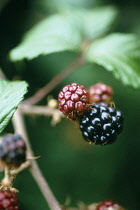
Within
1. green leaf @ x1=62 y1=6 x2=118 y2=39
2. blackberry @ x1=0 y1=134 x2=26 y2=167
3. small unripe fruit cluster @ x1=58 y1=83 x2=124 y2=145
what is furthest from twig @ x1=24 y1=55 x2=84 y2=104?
blackberry @ x1=0 y1=134 x2=26 y2=167

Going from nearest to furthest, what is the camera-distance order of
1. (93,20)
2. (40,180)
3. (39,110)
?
(40,180)
(39,110)
(93,20)

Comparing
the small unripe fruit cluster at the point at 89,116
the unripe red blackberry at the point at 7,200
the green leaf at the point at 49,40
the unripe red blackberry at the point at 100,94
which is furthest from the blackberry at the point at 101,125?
the green leaf at the point at 49,40

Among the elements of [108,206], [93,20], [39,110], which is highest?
[93,20]

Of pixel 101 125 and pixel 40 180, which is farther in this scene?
pixel 40 180

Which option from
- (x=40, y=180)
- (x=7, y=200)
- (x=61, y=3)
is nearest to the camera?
(x=7, y=200)

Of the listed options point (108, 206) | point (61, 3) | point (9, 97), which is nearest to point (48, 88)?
point (9, 97)

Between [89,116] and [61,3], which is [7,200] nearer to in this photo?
[89,116]

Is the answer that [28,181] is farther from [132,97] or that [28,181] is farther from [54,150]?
[132,97]
